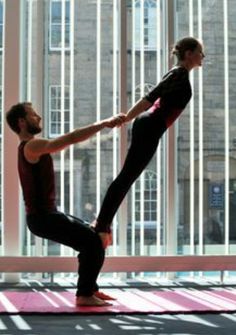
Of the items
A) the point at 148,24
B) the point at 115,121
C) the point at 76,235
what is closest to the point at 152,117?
the point at 115,121

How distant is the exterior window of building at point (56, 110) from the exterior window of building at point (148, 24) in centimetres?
80

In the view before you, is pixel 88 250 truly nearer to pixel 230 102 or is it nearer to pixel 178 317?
pixel 178 317

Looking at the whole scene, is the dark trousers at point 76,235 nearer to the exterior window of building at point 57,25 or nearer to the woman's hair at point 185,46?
the woman's hair at point 185,46

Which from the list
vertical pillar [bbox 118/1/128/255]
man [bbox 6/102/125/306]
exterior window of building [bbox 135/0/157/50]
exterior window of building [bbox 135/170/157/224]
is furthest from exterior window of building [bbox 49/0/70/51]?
man [bbox 6/102/125/306]

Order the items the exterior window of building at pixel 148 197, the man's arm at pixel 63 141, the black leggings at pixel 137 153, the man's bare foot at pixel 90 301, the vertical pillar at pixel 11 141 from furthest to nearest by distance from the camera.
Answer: the exterior window of building at pixel 148 197 < the vertical pillar at pixel 11 141 < the man's bare foot at pixel 90 301 < the black leggings at pixel 137 153 < the man's arm at pixel 63 141

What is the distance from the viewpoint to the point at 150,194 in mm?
4703

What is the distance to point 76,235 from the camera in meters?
3.30

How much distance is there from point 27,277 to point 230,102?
2.28 m

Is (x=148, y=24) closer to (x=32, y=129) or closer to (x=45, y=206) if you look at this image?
(x=32, y=129)

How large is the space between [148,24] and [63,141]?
2024 millimetres

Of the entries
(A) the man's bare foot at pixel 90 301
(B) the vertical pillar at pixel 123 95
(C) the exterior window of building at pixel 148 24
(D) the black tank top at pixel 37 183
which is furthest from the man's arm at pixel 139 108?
(C) the exterior window of building at pixel 148 24

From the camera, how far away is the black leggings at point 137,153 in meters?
3.27

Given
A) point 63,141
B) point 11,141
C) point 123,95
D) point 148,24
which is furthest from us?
point 148,24

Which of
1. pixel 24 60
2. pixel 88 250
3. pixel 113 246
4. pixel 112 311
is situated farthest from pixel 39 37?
pixel 112 311
